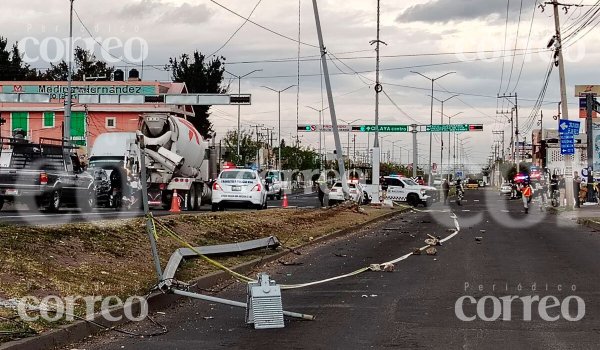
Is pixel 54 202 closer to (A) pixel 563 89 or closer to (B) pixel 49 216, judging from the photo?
(B) pixel 49 216

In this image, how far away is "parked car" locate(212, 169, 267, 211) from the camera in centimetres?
3391

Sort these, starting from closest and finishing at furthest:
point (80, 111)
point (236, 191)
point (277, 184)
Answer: point (236, 191) < point (277, 184) < point (80, 111)

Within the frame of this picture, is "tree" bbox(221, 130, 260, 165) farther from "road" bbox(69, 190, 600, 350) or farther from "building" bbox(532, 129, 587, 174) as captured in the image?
"road" bbox(69, 190, 600, 350)

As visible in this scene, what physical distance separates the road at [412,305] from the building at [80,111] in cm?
5719

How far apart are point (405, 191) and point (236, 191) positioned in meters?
25.2

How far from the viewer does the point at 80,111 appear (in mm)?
79438

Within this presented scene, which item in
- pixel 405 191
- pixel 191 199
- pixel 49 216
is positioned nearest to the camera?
pixel 49 216

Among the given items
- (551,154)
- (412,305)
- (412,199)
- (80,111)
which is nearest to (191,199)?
(412,199)

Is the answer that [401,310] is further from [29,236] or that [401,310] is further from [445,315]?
[29,236]

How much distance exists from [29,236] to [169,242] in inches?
163

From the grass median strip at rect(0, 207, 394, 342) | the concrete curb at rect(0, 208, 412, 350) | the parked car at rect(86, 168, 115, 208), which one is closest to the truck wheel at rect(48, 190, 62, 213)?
the parked car at rect(86, 168, 115, 208)

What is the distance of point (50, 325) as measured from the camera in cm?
929

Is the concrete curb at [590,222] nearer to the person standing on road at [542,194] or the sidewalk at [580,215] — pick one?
the sidewalk at [580,215]

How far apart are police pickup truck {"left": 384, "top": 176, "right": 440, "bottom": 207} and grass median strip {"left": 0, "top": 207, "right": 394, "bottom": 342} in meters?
36.4
